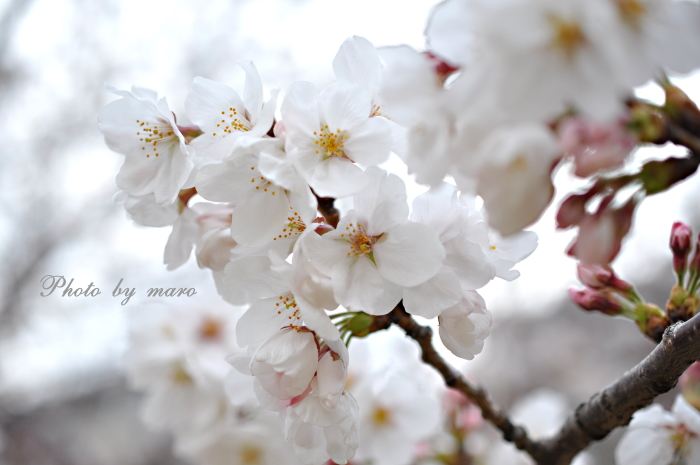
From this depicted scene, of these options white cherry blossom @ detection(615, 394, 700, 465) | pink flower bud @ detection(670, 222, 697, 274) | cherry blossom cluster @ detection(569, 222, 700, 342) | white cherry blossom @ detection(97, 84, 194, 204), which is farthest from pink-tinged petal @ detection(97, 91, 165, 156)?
white cherry blossom @ detection(615, 394, 700, 465)

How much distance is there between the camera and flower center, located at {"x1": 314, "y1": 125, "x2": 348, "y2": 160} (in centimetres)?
51

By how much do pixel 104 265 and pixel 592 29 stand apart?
163 inches

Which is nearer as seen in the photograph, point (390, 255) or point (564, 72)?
point (564, 72)

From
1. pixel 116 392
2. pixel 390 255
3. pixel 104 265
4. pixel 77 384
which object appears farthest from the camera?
pixel 116 392

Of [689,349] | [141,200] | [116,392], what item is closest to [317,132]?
[141,200]

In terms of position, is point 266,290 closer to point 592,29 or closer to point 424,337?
point 424,337

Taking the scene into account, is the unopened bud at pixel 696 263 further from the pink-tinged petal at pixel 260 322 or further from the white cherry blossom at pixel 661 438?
the pink-tinged petal at pixel 260 322

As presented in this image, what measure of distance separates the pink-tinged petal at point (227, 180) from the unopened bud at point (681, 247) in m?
0.56

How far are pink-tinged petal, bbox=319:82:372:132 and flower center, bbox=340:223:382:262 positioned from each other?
109 millimetres

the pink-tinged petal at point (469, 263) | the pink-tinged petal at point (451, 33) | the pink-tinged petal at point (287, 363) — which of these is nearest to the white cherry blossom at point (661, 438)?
the pink-tinged petal at point (469, 263)

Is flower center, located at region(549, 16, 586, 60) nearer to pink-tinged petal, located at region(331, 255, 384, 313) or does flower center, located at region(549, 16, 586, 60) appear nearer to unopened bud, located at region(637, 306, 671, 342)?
pink-tinged petal, located at region(331, 255, 384, 313)

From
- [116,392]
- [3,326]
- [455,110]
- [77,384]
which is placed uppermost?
[455,110]

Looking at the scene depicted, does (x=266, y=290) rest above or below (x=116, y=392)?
above

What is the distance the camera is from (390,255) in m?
0.50
